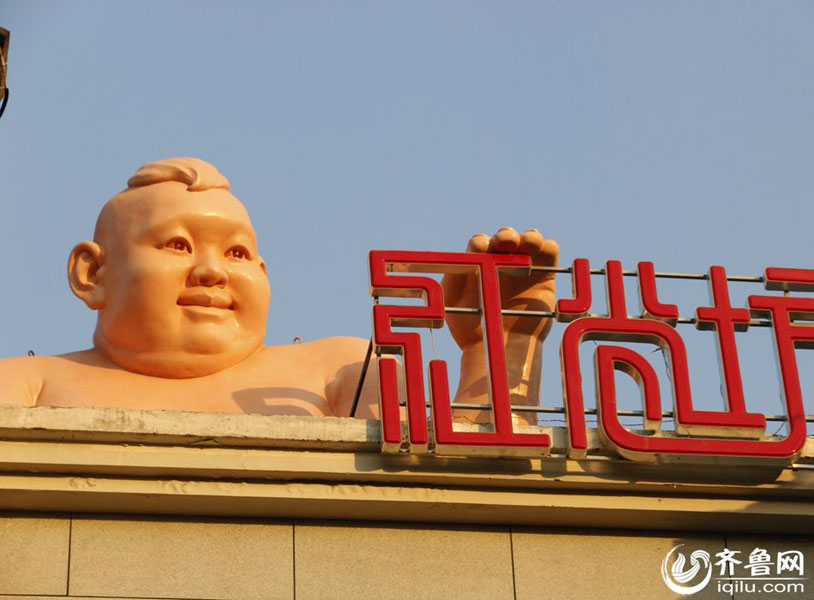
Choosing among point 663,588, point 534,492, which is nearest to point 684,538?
point 663,588

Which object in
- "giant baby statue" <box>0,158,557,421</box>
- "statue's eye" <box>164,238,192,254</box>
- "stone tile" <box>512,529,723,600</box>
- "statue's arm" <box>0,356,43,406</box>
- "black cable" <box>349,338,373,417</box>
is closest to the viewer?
"stone tile" <box>512,529,723,600</box>

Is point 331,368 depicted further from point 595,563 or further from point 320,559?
point 595,563

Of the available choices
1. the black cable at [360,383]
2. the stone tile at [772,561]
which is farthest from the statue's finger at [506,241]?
the stone tile at [772,561]

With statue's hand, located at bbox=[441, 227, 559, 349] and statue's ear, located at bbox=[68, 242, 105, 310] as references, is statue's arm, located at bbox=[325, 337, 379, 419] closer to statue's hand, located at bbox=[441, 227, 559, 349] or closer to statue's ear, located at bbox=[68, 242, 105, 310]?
statue's hand, located at bbox=[441, 227, 559, 349]

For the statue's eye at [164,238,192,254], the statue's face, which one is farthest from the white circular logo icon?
the statue's eye at [164,238,192,254]

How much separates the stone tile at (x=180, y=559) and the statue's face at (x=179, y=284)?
1454 millimetres

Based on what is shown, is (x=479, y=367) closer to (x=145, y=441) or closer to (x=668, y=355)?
(x=668, y=355)

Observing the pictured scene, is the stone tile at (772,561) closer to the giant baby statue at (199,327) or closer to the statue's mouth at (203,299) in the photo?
the giant baby statue at (199,327)

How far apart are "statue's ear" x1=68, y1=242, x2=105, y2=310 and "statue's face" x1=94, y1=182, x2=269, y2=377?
0.07m

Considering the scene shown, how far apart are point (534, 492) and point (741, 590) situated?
1151mm

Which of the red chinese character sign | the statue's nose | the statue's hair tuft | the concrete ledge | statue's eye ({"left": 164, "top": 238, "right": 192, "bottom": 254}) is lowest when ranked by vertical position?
the concrete ledge

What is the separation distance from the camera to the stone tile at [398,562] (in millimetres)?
7562

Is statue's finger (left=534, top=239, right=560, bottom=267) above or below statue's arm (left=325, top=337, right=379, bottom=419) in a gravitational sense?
above

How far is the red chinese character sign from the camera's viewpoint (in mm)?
7656
